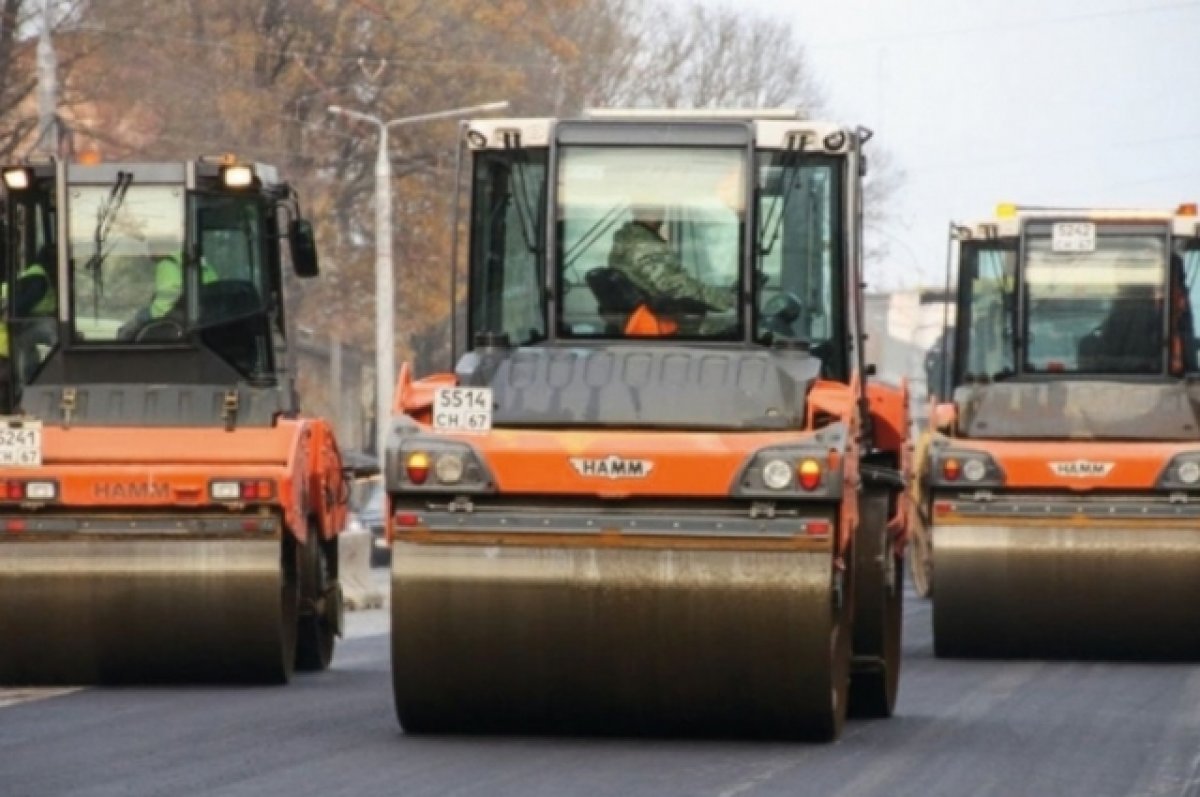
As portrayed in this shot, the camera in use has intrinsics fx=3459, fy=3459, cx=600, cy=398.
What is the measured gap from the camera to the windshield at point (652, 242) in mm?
15305

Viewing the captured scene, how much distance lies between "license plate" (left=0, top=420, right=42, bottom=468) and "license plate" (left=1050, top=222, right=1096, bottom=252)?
847 cm

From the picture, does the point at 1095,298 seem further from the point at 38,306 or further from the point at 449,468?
the point at 449,468

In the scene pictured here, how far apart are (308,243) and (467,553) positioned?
20.0 ft

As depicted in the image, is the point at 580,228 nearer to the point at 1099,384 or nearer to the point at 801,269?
the point at 801,269

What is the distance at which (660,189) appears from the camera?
15.3 metres

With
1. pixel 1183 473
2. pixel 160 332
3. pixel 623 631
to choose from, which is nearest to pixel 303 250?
pixel 160 332

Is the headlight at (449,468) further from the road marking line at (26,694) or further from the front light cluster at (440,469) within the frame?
the road marking line at (26,694)

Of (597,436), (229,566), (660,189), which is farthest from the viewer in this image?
(229,566)

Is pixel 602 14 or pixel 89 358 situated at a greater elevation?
pixel 602 14

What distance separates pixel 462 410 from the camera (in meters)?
14.0

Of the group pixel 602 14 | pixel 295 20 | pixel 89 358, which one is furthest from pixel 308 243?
pixel 602 14

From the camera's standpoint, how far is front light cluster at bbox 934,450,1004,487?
860 inches

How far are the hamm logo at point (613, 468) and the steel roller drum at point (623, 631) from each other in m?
0.30

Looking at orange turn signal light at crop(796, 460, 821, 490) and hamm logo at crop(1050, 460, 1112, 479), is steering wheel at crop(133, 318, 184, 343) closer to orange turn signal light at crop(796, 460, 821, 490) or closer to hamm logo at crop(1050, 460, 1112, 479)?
hamm logo at crop(1050, 460, 1112, 479)
